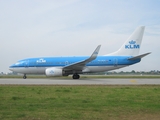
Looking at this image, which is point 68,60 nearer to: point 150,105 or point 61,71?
point 61,71

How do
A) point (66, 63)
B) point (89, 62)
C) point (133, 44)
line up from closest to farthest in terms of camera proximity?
point (89, 62) → point (66, 63) → point (133, 44)

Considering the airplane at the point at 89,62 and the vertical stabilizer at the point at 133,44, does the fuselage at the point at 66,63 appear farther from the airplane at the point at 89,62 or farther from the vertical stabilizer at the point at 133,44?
the vertical stabilizer at the point at 133,44

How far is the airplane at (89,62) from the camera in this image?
2858 centimetres

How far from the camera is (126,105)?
803 cm

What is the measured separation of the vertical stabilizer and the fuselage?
4.87 ft

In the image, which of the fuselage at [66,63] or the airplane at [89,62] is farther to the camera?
the fuselage at [66,63]

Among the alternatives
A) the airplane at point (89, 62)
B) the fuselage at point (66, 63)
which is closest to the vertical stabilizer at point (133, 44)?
the airplane at point (89, 62)

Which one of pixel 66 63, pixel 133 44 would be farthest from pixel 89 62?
pixel 133 44

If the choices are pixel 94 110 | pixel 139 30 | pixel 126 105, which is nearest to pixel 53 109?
pixel 94 110

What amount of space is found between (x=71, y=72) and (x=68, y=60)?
199cm

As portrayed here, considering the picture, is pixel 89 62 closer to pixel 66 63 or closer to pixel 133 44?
pixel 66 63

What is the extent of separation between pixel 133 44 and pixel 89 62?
21.7 feet

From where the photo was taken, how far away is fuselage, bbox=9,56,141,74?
28.9 meters

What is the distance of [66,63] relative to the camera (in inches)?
1169
